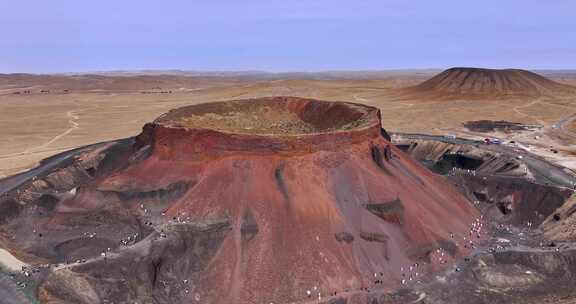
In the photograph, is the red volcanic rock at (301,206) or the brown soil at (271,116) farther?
the brown soil at (271,116)

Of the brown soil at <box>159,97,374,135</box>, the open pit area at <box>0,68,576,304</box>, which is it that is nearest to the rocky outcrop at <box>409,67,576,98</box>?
the open pit area at <box>0,68,576,304</box>

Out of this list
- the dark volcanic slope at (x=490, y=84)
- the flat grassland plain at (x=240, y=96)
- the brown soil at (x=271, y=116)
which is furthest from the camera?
the dark volcanic slope at (x=490, y=84)

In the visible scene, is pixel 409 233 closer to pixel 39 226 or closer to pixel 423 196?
pixel 423 196

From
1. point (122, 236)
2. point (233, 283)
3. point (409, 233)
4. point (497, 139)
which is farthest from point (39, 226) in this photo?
point (497, 139)

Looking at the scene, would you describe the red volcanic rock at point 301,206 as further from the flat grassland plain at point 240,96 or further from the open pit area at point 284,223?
the flat grassland plain at point 240,96

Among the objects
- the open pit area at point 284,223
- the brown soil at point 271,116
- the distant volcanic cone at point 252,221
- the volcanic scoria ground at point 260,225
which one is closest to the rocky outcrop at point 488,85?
the open pit area at point 284,223

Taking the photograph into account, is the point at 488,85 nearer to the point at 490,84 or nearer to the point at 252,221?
the point at 490,84

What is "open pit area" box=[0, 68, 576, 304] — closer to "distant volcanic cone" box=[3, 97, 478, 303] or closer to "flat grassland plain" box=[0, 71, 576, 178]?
"distant volcanic cone" box=[3, 97, 478, 303]
